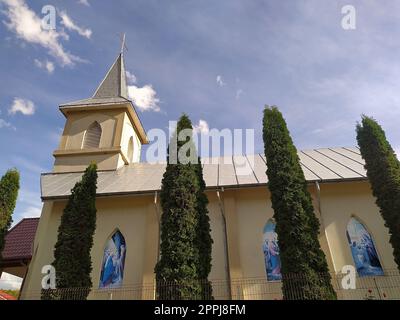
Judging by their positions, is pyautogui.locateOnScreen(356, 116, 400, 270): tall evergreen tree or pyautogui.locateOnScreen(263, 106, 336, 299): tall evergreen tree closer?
pyautogui.locateOnScreen(263, 106, 336, 299): tall evergreen tree

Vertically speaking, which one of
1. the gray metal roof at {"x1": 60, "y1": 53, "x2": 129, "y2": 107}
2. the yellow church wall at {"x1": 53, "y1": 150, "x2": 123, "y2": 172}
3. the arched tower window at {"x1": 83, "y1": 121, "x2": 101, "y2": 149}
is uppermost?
the gray metal roof at {"x1": 60, "y1": 53, "x2": 129, "y2": 107}

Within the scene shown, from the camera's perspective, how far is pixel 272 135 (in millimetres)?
13586

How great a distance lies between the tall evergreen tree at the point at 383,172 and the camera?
38.4 ft

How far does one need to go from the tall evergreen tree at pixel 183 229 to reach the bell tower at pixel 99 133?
26.5 feet

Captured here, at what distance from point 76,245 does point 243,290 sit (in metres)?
7.26

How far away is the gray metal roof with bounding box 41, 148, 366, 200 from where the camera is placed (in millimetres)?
15172

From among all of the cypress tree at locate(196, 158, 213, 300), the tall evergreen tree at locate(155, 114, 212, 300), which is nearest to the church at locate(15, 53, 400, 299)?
the cypress tree at locate(196, 158, 213, 300)

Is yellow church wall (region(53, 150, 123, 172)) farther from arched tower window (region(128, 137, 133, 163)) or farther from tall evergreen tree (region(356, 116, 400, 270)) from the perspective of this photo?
tall evergreen tree (region(356, 116, 400, 270))

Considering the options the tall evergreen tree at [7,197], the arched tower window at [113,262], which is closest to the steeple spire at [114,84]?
the tall evergreen tree at [7,197]

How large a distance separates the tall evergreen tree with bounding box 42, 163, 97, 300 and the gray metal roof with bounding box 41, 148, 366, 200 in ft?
5.74

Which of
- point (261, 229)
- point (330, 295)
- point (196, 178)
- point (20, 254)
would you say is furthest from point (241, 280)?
point (20, 254)

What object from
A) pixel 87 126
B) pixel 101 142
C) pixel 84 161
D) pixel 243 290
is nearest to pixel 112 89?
pixel 87 126

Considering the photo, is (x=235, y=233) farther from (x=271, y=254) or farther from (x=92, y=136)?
(x=92, y=136)
